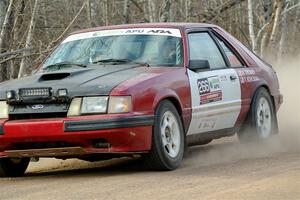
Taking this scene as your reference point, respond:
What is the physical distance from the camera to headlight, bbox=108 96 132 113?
712cm

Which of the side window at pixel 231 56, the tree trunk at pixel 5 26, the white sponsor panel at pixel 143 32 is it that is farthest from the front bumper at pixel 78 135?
the tree trunk at pixel 5 26

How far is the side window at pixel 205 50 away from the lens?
8.64 metres

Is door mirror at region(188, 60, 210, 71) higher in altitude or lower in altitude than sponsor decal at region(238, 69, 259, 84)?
higher

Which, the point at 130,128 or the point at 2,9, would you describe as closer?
the point at 130,128

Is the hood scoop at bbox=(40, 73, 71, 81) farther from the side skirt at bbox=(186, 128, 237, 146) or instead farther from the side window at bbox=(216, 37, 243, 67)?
the side window at bbox=(216, 37, 243, 67)

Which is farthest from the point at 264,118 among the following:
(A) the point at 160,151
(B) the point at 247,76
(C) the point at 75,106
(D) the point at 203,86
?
(C) the point at 75,106

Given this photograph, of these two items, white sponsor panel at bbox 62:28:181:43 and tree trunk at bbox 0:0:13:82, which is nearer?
white sponsor panel at bbox 62:28:181:43

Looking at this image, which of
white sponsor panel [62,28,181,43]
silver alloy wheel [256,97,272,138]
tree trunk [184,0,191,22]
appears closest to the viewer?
white sponsor panel [62,28,181,43]

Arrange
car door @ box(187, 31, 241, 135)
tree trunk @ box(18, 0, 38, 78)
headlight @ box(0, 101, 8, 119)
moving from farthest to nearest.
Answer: tree trunk @ box(18, 0, 38, 78), car door @ box(187, 31, 241, 135), headlight @ box(0, 101, 8, 119)

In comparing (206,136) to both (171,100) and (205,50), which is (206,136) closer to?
(171,100)

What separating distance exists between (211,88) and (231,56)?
3.38 feet

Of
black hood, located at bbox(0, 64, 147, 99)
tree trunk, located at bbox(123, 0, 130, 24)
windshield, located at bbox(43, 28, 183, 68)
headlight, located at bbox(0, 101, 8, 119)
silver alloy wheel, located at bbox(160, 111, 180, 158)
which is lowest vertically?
silver alloy wheel, located at bbox(160, 111, 180, 158)

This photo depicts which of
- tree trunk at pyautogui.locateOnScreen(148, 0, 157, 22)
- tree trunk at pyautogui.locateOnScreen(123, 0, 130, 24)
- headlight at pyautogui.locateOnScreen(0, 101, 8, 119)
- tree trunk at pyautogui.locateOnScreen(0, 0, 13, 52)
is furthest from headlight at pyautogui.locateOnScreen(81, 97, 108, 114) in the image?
tree trunk at pyautogui.locateOnScreen(148, 0, 157, 22)

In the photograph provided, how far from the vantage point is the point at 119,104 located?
7.14 meters
